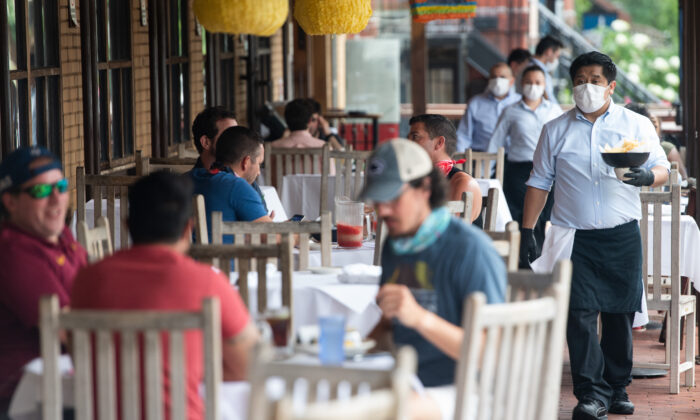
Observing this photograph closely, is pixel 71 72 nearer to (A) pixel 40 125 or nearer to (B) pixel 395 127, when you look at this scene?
(A) pixel 40 125

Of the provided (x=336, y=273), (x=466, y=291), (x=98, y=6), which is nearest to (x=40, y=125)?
(x=98, y=6)

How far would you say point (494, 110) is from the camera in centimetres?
897

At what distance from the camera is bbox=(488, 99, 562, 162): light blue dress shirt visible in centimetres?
798

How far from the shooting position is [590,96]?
184 inches

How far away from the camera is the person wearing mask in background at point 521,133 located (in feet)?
26.2

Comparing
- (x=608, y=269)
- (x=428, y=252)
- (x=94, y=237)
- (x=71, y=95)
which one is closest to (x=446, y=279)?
(x=428, y=252)

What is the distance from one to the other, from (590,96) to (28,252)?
2549 mm

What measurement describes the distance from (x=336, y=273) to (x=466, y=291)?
1328 mm

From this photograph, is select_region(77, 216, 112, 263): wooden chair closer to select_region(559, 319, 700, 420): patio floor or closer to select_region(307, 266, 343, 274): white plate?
select_region(307, 266, 343, 274): white plate

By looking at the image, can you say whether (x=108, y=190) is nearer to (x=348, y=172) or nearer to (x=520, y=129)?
(x=348, y=172)

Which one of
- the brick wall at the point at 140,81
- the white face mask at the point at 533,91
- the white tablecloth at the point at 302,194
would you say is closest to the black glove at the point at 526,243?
the white tablecloth at the point at 302,194

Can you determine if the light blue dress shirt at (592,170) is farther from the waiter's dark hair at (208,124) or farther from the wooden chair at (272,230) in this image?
the waiter's dark hair at (208,124)

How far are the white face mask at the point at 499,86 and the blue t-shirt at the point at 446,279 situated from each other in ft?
19.9

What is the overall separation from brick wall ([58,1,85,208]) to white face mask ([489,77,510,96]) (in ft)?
11.5
